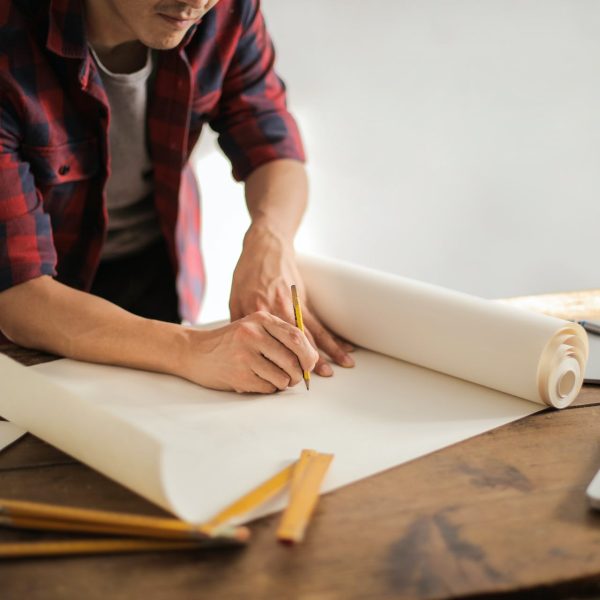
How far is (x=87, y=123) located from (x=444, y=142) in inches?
72.3

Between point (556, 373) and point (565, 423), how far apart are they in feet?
0.25

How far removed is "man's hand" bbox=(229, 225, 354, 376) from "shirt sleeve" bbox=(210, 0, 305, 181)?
0.90 feet

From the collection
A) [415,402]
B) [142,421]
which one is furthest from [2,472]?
[415,402]

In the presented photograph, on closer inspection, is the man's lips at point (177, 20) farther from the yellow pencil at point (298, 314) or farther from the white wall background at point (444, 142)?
the white wall background at point (444, 142)

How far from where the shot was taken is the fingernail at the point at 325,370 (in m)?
1.41

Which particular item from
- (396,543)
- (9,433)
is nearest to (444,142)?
(9,433)

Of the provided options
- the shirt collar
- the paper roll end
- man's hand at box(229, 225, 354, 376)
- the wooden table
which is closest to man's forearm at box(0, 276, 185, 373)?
man's hand at box(229, 225, 354, 376)

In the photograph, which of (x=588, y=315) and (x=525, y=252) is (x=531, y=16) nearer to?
(x=525, y=252)

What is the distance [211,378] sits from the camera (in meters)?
1.34

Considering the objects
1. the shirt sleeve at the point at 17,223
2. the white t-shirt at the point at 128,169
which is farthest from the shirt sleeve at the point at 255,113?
the shirt sleeve at the point at 17,223

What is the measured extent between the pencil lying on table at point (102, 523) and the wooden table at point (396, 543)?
0.02m

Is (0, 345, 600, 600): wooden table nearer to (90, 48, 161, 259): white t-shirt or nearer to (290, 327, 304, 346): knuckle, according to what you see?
(290, 327, 304, 346): knuckle

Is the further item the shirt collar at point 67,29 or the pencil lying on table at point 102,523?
the shirt collar at point 67,29

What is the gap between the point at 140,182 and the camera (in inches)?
74.9
